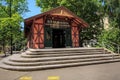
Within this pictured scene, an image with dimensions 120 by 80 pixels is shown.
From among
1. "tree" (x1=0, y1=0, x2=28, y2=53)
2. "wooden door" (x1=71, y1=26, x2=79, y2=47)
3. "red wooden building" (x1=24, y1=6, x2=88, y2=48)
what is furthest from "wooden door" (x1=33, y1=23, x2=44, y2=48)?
"tree" (x1=0, y1=0, x2=28, y2=53)

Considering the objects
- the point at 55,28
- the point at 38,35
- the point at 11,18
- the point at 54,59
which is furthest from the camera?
the point at 11,18

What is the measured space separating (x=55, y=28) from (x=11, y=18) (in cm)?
943

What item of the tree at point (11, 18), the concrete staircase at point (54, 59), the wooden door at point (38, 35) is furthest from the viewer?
the tree at point (11, 18)

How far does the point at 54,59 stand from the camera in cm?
1341

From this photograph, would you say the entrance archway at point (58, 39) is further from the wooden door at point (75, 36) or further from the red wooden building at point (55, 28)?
the wooden door at point (75, 36)

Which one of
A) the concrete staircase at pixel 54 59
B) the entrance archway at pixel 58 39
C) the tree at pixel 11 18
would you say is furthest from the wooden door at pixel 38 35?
the tree at pixel 11 18

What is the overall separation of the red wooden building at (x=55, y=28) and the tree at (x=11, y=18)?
7.35m

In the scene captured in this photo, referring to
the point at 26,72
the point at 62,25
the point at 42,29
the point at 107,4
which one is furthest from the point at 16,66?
the point at 107,4

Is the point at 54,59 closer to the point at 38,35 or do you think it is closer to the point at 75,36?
the point at 38,35

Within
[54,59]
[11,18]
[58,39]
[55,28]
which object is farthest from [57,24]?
[11,18]

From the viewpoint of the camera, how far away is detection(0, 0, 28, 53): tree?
27.0 metres

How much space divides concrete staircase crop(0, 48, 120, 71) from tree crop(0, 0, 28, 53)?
1316 cm

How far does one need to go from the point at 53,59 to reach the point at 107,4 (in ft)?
52.6

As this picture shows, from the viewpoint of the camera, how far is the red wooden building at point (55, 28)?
19250 millimetres
